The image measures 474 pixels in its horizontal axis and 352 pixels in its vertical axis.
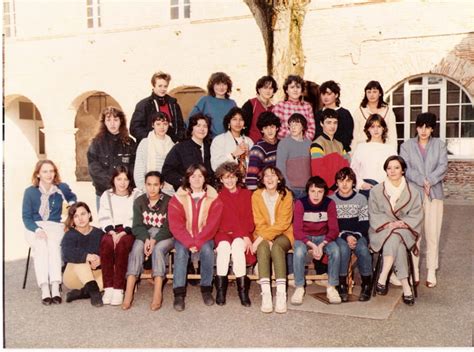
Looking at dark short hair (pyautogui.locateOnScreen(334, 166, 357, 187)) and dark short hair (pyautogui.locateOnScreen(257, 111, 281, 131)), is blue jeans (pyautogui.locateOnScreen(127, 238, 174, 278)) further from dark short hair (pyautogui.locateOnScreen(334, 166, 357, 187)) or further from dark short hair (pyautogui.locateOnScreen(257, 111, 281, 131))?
dark short hair (pyautogui.locateOnScreen(334, 166, 357, 187))

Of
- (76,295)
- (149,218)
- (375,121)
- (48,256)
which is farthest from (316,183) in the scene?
(48,256)

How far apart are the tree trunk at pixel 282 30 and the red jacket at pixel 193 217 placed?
2583 millimetres

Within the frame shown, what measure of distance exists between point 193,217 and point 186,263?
40cm

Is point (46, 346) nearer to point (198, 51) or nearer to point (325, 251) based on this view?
point (325, 251)

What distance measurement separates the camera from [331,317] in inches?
172

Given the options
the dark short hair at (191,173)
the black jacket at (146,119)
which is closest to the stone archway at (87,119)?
the black jacket at (146,119)

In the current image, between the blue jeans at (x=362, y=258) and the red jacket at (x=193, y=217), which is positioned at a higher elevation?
the red jacket at (x=193, y=217)

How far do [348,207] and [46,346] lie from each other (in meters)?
2.67

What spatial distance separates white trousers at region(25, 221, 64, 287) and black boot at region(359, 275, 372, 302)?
263 cm

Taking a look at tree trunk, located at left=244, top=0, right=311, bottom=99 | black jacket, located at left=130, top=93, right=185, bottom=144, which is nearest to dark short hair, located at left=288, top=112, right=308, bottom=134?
black jacket, located at left=130, top=93, right=185, bottom=144

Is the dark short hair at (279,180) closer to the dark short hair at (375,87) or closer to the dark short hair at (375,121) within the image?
the dark short hair at (375,121)

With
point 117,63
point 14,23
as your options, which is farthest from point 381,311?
point 14,23

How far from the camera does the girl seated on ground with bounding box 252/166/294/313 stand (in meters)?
4.66

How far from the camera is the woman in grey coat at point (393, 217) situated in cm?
477
